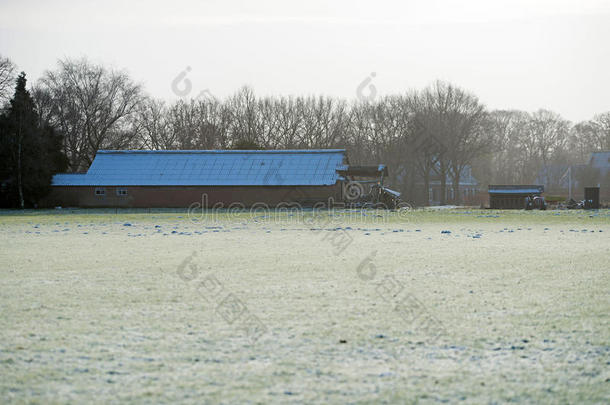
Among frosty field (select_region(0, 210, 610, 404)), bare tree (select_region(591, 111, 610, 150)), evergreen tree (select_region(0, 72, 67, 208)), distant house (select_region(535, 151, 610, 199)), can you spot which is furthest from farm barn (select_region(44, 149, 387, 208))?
bare tree (select_region(591, 111, 610, 150))

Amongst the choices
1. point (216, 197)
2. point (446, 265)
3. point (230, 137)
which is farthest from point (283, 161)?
point (446, 265)

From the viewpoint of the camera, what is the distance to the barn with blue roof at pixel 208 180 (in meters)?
55.3

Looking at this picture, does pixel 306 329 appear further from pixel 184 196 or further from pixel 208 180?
pixel 184 196

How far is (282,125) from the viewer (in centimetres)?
7769

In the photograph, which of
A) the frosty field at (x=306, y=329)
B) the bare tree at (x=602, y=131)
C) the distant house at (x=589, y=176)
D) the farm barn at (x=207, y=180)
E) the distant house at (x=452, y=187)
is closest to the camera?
the frosty field at (x=306, y=329)

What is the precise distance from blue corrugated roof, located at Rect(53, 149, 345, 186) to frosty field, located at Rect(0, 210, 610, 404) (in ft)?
134

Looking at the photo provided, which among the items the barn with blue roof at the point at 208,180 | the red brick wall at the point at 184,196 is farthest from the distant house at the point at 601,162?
the red brick wall at the point at 184,196

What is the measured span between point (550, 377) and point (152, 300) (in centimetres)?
560

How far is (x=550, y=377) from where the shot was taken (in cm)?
573

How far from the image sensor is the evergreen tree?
183 ft

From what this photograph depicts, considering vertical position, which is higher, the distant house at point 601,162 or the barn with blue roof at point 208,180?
the distant house at point 601,162

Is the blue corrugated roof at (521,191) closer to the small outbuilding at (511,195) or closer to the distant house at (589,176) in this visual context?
the small outbuilding at (511,195)

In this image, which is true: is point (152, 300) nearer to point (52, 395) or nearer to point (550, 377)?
point (52, 395)

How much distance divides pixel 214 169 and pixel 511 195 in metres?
24.8
